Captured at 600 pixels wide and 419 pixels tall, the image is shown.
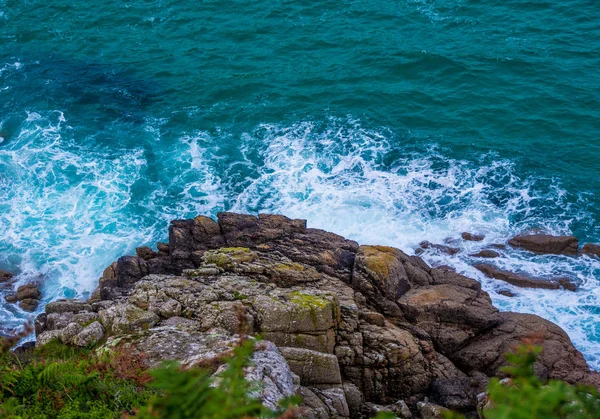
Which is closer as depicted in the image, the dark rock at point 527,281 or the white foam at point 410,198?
the dark rock at point 527,281

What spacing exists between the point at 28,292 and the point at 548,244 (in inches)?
1124

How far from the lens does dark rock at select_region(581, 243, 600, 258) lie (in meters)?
32.4

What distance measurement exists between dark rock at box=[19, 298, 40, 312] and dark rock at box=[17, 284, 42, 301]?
243 mm

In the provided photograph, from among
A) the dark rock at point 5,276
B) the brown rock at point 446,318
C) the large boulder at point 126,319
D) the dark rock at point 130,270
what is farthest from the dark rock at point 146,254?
the brown rock at point 446,318

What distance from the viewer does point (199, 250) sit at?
27812 mm

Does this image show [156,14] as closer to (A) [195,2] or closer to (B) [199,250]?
(A) [195,2]

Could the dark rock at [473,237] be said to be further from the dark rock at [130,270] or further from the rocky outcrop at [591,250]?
the dark rock at [130,270]

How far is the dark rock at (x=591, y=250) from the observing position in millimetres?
32375

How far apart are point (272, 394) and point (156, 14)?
1867 inches

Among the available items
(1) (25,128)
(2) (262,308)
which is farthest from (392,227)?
(1) (25,128)

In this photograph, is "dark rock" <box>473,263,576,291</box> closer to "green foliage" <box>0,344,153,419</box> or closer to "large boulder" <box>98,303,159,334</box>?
"large boulder" <box>98,303,159,334</box>

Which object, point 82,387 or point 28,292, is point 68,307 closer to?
point 28,292

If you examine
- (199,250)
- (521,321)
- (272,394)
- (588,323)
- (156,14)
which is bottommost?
(588,323)

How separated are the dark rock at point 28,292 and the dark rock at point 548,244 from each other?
26.5 meters
